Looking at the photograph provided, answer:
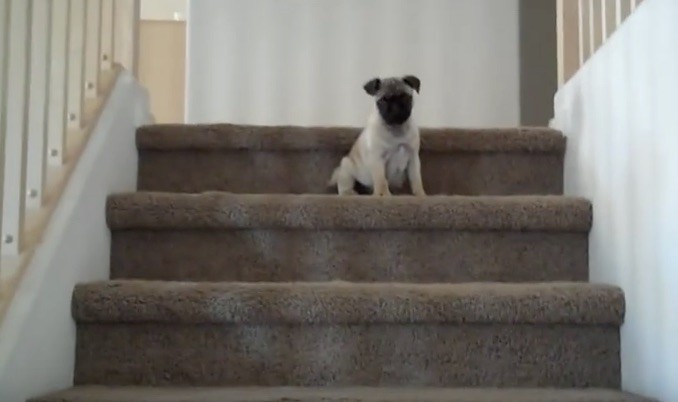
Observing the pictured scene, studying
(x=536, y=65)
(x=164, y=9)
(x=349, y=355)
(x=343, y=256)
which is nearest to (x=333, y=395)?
(x=349, y=355)

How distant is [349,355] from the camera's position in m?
1.37

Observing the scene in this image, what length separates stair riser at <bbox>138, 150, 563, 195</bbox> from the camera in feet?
6.02

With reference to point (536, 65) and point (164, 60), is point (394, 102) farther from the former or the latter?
point (164, 60)

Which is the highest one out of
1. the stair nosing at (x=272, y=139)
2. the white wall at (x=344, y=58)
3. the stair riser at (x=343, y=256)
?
the white wall at (x=344, y=58)

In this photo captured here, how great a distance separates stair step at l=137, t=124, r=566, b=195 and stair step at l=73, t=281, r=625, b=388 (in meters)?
0.49

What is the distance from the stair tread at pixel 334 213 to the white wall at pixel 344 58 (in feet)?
4.90

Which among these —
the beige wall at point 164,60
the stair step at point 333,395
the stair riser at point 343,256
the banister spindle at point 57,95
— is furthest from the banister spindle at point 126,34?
the beige wall at point 164,60

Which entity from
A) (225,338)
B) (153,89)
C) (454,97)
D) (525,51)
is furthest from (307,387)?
(153,89)

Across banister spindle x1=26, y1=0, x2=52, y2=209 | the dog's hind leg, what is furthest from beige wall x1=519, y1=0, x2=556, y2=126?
banister spindle x1=26, y1=0, x2=52, y2=209

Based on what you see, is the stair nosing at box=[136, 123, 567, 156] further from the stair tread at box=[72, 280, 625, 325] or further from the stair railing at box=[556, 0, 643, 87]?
the stair tread at box=[72, 280, 625, 325]

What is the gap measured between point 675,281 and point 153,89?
313 cm

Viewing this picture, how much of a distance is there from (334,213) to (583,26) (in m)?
0.82

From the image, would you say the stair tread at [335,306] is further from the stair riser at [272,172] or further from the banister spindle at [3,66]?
the stair riser at [272,172]

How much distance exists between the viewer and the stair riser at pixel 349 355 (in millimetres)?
1362
